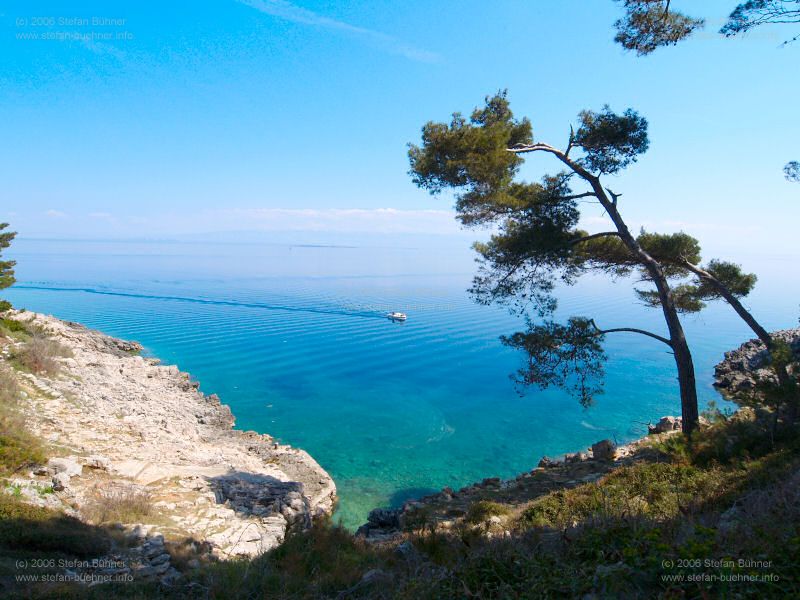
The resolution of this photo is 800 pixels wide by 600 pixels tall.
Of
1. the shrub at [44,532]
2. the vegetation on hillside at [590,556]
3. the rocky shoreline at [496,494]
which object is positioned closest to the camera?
the vegetation on hillside at [590,556]

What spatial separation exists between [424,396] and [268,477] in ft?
44.4

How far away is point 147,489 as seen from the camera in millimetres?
9539

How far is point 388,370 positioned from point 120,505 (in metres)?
22.4

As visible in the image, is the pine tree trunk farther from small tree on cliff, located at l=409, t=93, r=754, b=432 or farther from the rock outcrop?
the rock outcrop

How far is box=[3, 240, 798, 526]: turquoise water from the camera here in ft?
61.3

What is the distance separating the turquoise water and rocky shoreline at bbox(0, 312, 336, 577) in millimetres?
2441

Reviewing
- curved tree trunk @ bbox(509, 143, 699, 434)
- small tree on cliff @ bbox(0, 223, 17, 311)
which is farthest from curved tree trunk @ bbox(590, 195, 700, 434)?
small tree on cliff @ bbox(0, 223, 17, 311)

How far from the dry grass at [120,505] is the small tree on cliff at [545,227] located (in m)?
9.21

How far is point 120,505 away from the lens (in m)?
8.22

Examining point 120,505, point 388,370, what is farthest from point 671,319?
point 388,370

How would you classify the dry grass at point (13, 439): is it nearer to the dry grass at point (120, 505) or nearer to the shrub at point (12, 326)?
the dry grass at point (120, 505)

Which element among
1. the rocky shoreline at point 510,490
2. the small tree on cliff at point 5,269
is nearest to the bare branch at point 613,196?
the rocky shoreline at point 510,490

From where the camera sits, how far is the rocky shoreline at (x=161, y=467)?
809cm

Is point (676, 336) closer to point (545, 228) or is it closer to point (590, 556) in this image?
point (545, 228)
